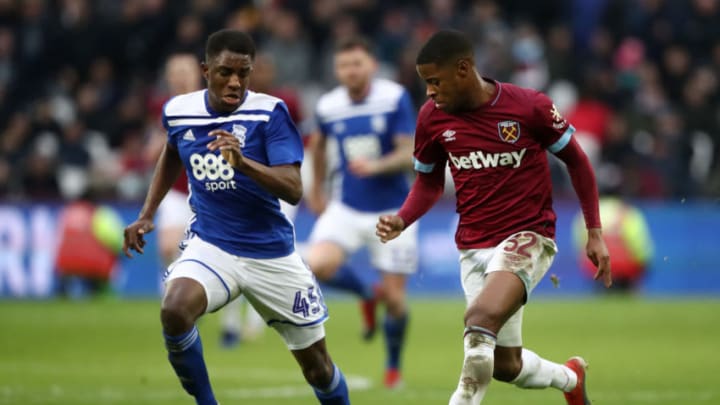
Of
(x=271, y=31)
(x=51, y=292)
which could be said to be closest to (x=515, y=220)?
(x=51, y=292)

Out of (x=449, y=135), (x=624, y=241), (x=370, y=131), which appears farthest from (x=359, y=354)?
(x=624, y=241)

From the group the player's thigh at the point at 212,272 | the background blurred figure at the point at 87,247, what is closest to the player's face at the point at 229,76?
the player's thigh at the point at 212,272

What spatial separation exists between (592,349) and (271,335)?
13.6ft

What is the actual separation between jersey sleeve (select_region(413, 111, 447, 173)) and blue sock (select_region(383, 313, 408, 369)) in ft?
10.9

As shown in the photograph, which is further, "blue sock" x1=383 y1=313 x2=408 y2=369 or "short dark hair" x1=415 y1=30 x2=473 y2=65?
"blue sock" x1=383 y1=313 x2=408 y2=369

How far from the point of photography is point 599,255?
7.25 meters

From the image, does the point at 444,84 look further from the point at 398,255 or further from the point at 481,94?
the point at 398,255

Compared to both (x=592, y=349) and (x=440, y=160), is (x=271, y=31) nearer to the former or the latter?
(x=592, y=349)

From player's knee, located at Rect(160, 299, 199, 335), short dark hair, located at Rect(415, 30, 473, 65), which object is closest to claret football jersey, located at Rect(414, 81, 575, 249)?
short dark hair, located at Rect(415, 30, 473, 65)

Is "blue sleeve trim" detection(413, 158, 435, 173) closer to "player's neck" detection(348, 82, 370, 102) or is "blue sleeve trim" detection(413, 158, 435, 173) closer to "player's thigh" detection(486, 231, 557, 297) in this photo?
"player's thigh" detection(486, 231, 557, 297)

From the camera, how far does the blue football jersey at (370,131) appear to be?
1146 centimetres

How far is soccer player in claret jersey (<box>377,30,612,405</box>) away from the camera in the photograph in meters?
7.36

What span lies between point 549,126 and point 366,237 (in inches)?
174

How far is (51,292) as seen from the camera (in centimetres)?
1962
